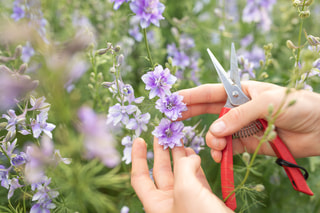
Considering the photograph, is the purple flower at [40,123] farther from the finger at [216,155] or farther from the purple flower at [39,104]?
the finger at [216,155]

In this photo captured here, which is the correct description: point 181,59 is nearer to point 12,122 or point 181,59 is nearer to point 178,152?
point 178,152

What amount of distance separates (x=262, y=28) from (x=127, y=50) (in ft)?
3.86

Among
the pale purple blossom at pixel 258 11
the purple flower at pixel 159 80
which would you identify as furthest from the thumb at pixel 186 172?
the pale purple blossom at pixel 258 11

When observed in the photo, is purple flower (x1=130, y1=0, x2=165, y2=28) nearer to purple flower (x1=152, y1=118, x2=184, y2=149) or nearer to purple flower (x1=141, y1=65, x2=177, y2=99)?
purple flower (x1=141, y1=65, x2=177, y2=99)

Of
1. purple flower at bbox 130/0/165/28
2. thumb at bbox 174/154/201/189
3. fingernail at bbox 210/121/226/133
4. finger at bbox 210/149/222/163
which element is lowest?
finger at bbox 210/149/222/163

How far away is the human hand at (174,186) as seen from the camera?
0.96 m

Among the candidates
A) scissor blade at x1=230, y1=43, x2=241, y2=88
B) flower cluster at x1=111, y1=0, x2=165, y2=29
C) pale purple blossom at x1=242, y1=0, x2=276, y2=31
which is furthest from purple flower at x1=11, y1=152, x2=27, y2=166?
pale purple blossom at x1=242, y1=0, x2=276, y2=31

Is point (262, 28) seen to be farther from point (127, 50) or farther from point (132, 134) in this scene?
point (132, 134)

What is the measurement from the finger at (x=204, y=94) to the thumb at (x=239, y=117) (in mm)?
249

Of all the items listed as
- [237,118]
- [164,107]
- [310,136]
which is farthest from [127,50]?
[310,136]

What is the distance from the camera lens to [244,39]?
254cm

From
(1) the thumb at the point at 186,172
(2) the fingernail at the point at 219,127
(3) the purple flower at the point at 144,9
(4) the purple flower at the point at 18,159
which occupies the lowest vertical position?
(4) the purple flower at the point at 18,159

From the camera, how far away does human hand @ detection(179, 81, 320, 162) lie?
3.91 ft

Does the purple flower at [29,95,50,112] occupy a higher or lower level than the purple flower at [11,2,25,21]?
lower
